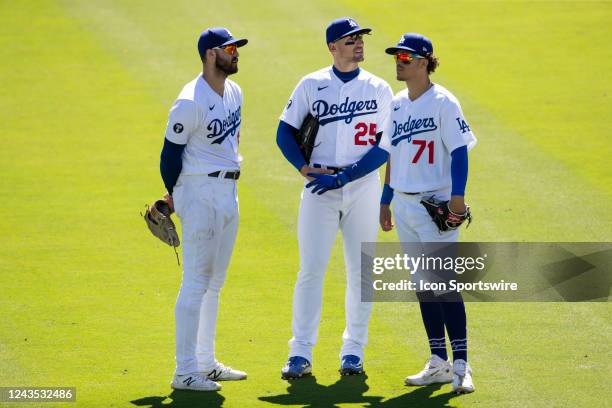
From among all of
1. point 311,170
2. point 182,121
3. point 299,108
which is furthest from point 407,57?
point 182,121

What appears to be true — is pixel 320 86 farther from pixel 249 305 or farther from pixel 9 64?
pixel 9 64

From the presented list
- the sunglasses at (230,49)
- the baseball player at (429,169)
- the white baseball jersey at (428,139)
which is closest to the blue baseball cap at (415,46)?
the baseball player at (429,169)

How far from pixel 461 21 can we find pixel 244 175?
270 inches

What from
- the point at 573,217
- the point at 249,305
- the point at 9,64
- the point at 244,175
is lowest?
the point at 249,305

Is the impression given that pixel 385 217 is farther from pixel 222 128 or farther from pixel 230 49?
pixel 230 49

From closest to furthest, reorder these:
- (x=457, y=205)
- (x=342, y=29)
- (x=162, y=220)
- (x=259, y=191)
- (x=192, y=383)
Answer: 1. (x=457, y=205)
2. (x=192, y=383)
3. (x=162, y=220)
4. (x=342, y=29)
5. (x=259, y=191)

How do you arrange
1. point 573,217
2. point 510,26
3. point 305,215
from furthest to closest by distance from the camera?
1. point 510,26
2. point 573,217
3. point 305,215

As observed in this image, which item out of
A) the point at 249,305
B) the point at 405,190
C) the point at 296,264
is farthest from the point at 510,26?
the point at 405,190

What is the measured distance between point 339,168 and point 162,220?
1.26m

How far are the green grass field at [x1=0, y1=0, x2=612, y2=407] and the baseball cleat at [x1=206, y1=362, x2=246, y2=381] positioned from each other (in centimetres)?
9

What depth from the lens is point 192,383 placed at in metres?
7.02

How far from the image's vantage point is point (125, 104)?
1519 centimetres

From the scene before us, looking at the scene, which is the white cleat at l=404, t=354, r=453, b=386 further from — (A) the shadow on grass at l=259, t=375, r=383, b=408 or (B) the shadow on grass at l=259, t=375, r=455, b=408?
(A) the shadow on grass at l=259, t=375, r=383, b=408

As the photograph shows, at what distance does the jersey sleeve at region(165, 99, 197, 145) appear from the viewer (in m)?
6.85
